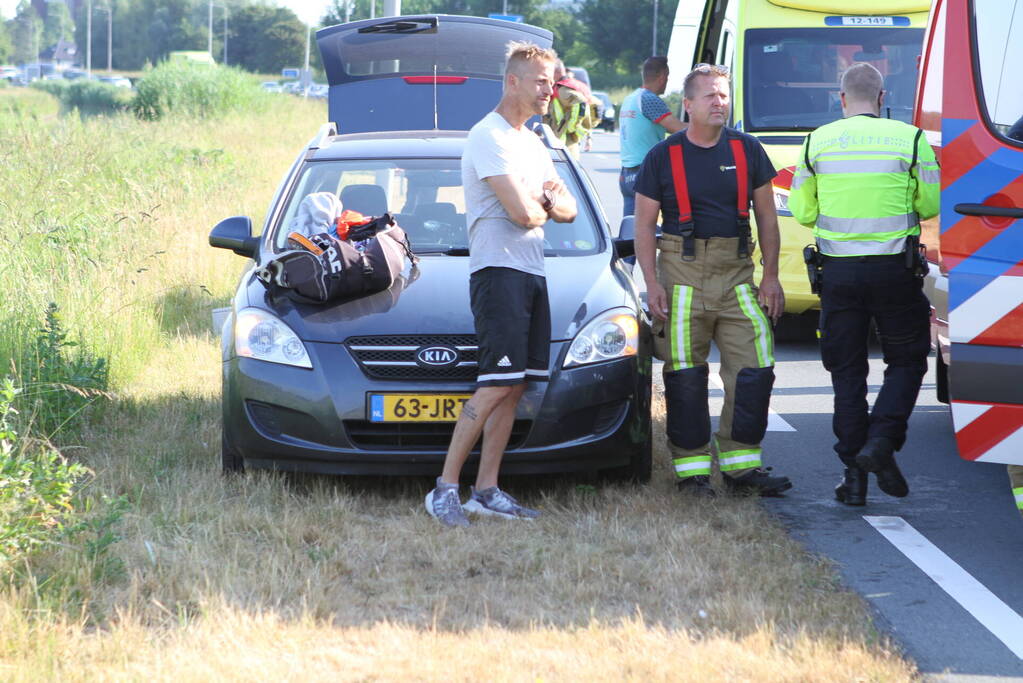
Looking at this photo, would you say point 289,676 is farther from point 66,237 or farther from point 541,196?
point 66,237

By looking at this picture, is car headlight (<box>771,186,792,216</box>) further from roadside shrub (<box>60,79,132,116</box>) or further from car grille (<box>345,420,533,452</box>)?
roadside shrub (<box>60,79,132,116</box>)

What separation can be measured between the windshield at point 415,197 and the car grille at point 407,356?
0.98 meters

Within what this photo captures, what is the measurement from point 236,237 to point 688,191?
210 cm

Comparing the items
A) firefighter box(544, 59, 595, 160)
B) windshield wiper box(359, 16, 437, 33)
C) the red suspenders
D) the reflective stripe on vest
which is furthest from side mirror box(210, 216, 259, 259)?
firefighter box(544, 59, 595, 160)

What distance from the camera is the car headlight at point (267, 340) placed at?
533 cm

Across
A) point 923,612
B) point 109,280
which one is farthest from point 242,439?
point 109,280

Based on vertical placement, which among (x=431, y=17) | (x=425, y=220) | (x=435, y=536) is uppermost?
(x=431, y=17)

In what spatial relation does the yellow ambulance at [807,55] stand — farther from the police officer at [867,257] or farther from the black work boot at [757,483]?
the black work boot at [757,483]

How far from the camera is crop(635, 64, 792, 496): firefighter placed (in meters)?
5.50

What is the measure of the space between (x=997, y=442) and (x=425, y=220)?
2.97 m

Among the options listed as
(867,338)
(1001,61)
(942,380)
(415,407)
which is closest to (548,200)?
(415,407)

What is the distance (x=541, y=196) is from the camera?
509cm

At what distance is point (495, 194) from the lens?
5.06m

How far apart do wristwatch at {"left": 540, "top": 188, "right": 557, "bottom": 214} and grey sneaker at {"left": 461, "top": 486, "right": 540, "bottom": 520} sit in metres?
1.09
